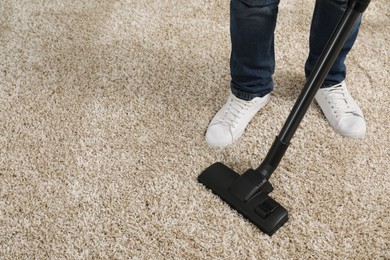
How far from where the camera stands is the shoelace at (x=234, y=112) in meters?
1.12

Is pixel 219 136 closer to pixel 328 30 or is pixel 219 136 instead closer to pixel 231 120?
pixel 231 120

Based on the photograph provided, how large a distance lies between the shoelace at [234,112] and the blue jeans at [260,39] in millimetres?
19

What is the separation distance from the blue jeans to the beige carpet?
115 millimetres

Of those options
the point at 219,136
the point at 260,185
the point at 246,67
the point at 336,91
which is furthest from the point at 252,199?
the point at 336,91

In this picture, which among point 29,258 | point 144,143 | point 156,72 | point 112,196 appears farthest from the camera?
point 156,72

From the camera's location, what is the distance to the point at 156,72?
1305 mm

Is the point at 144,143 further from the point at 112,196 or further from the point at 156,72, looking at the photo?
the point at 156,72

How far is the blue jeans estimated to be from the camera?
0.94 metres

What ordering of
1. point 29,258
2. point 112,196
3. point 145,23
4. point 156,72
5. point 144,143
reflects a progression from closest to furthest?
point 29,258
point 112,196
point 144,143
point 156,72
point 145,23

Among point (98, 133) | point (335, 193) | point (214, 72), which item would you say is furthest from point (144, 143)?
point (335, 193)

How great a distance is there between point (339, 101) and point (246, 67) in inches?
11.7

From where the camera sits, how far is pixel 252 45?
3.26 feet

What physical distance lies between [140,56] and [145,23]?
186 millimetres

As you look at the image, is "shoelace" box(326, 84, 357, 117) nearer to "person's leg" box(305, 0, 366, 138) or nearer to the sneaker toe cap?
"person's leg" box(305, 0, 366, 138)
